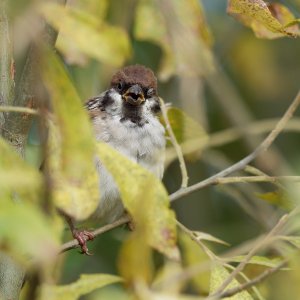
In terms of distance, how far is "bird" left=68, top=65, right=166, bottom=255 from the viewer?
250 cm

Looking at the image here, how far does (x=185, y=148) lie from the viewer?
2.24 meters

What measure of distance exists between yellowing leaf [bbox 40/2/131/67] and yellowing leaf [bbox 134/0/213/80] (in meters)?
0.12

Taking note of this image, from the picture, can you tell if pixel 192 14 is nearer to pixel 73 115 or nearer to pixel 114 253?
pixel 73 115

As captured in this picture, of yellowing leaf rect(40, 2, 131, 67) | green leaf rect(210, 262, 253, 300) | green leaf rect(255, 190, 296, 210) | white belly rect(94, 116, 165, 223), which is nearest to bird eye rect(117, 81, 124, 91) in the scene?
white belly rect(94, 116, 165, 223)

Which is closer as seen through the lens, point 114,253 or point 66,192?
point 66,192

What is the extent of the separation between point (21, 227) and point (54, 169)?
0.27 m

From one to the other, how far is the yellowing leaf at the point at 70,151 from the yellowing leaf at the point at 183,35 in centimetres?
53

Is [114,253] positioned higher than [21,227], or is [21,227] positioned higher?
[21,227]

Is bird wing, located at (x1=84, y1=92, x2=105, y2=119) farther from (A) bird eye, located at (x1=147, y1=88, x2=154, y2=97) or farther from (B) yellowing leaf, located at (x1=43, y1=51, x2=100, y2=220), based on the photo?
(B) yellowing leaf, located at (x1=43, y1=51, x2=100, y2=220)

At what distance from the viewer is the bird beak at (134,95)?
8.81 feet

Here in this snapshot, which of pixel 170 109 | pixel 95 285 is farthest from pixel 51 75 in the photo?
pixel 170 109

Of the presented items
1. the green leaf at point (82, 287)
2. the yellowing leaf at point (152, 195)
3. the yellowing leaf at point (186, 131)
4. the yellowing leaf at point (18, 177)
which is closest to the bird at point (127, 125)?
the yellowing leaf at point (186, 131)

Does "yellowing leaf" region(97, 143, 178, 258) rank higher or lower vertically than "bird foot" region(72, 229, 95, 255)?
higher

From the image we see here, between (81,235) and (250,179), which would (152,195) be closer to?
(250,179)
